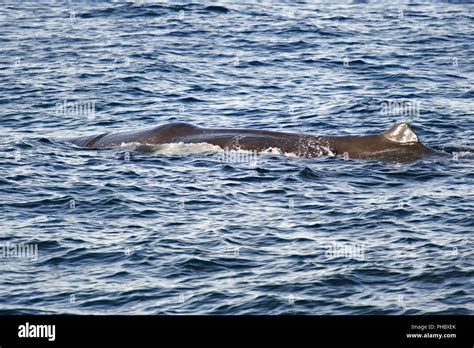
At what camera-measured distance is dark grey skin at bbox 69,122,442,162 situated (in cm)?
2377

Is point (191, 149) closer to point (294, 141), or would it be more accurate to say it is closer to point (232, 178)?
point (232, 178)

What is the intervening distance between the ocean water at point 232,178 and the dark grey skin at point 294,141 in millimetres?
397

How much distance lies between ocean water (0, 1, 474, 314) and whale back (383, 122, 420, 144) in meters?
1.09

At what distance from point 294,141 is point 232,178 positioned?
2.73 meters

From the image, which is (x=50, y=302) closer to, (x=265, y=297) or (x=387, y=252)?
(x=265, y=297)

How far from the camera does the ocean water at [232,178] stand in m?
16.1

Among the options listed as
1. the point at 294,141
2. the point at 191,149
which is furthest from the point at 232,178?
the point at 294,141

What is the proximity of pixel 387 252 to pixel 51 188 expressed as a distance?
8.45m

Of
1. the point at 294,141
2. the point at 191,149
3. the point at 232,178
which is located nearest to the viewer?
the point at 232,178

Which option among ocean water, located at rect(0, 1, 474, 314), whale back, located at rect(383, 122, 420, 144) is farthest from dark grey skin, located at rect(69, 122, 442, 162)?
ocean water, located at rect(0, 1, 474, 314)

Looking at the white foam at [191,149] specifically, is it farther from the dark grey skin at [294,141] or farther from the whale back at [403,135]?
the whale back at [403,135]

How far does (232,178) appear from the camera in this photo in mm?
22531

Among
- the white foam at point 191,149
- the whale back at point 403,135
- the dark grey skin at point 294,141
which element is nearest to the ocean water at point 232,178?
the white foam at point 191,149
